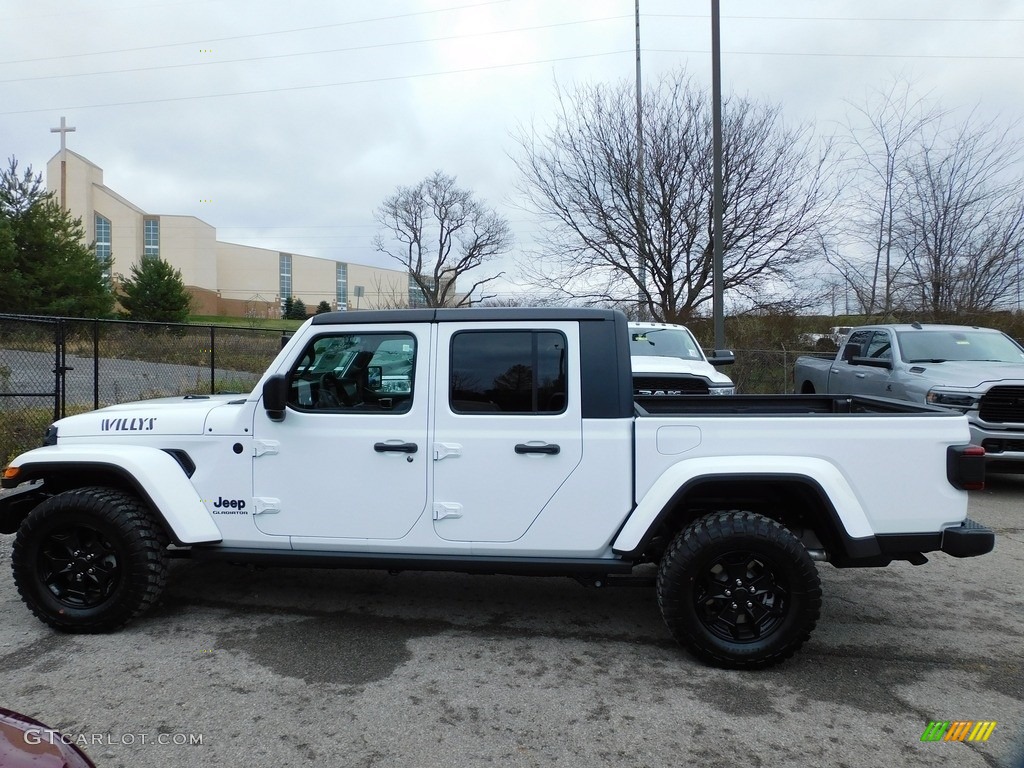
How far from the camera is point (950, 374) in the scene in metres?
8.57

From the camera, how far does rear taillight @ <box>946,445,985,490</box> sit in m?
3.63

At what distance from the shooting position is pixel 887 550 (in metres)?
3.73

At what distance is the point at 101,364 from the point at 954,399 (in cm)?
1112

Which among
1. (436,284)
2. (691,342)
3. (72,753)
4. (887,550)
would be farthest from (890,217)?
(436,284)

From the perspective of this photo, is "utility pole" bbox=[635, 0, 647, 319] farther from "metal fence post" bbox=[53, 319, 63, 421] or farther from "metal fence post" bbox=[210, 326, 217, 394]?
"metal fence post" bbox=[53, 319, 63, 421]

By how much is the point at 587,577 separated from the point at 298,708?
5.20 feet

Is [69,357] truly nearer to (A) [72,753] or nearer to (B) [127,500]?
(B) [127,500]

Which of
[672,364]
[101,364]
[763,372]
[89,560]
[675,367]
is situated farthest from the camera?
[763,372]

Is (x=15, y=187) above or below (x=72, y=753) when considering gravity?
above

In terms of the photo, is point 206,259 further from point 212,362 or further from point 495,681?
point 495,681

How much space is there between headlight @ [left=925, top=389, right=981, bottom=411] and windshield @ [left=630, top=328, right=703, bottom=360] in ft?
9.93

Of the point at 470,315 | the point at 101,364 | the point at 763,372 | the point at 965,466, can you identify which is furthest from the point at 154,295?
the point at 965,466

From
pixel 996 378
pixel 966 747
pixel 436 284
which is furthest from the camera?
pixel 436 284

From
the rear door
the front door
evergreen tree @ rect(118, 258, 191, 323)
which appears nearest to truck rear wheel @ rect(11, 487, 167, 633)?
the front door
